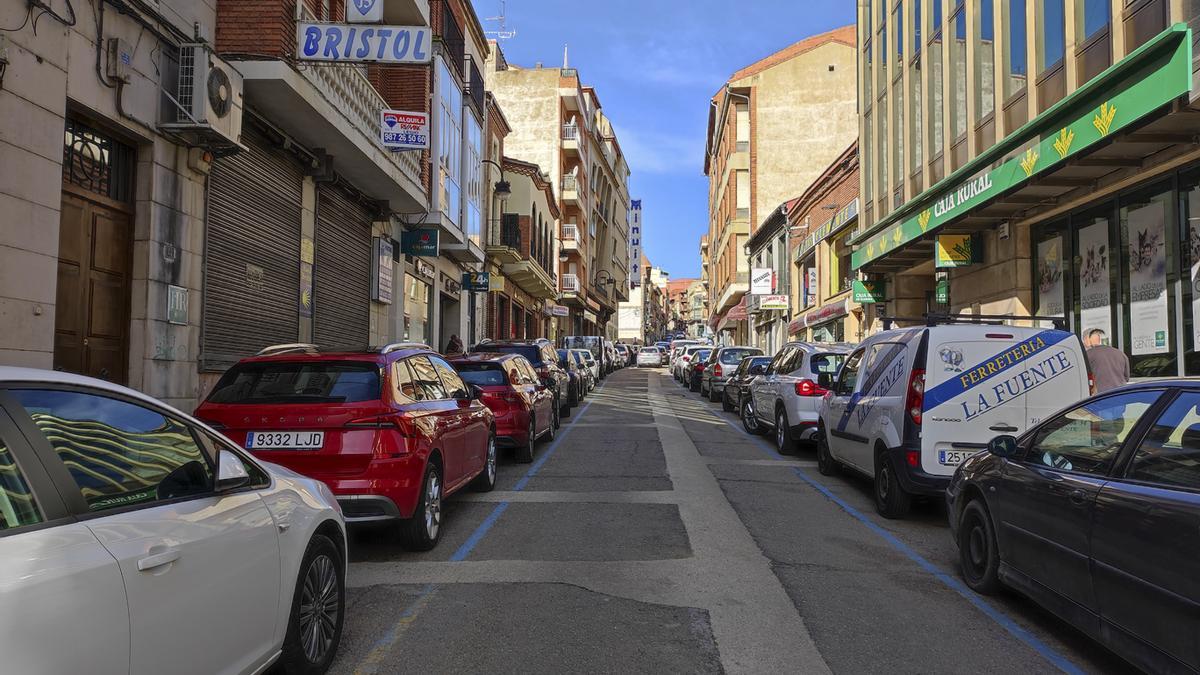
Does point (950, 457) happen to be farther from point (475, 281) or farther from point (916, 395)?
point (475, 281)

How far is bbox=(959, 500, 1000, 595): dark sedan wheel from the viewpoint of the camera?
16.7 feet

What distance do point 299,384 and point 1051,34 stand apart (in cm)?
1370

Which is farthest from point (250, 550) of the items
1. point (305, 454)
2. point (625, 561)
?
point (625, 561)

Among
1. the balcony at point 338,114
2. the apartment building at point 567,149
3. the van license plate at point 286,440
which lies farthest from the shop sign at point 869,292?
the apartment building at point 567,149

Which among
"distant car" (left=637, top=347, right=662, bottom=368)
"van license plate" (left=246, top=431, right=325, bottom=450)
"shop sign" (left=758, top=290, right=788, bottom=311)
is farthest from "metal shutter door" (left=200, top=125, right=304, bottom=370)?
"distant car" (left=637, top=347, right=662, bottom=368)

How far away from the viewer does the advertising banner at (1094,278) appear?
12914 mm

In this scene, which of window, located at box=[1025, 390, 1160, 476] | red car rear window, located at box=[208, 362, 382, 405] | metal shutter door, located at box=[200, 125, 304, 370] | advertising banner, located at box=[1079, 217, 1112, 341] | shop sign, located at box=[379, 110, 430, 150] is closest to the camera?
window, located at box=[1025, 390, 1160, 476]

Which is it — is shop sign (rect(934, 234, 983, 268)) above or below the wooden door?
above

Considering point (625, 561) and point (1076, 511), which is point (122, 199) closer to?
point (625, 561)

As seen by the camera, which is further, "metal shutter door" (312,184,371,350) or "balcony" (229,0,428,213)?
"metal shutter door" (312,184,371,350)

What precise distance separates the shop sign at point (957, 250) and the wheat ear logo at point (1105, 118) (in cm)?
641

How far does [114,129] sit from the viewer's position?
8656mm

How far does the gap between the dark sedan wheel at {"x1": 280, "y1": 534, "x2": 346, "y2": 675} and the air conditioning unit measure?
23.2 feet

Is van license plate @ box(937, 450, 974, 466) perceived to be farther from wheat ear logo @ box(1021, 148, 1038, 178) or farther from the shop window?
wheat ear logo @ box(1021, 148, 1038, 178)
